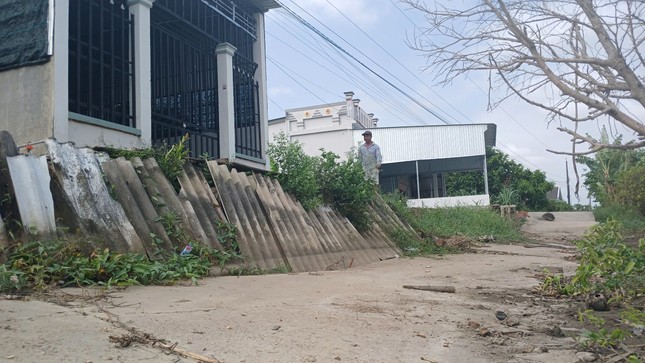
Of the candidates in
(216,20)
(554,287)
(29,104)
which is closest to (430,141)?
(216,20)

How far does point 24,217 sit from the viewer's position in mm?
4320

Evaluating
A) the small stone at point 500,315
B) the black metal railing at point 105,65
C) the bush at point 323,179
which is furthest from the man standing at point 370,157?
the small stone at point 500,315

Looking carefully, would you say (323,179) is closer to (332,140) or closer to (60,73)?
(60,73)

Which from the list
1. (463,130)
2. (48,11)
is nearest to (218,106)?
(48,11)

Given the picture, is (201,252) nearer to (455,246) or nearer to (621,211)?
(455,246)

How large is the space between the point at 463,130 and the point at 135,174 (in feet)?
66.7

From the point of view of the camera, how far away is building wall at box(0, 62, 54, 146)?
5973mm

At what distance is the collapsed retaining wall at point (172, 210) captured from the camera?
15.1 feet

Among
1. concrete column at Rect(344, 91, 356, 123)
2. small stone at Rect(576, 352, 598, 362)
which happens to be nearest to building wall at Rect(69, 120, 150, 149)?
small stone at Rect(576, 352, 598, 362)

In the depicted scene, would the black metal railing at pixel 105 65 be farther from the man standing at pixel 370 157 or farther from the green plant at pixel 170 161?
the man standing at pixel 370 157

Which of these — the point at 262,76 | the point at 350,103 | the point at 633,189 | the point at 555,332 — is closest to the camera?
the point at 555,332

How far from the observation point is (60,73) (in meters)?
6.05

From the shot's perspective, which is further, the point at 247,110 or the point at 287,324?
the point at 247,110

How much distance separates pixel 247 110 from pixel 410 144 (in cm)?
1523
